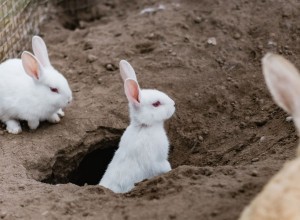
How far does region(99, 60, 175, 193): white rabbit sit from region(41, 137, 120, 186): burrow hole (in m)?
0.61

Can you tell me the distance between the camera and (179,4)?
8203mm

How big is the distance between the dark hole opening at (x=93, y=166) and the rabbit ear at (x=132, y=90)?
118 centimetres

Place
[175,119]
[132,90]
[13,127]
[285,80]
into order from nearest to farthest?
[285,80] < [132,90] < [13,127] < [175,119]

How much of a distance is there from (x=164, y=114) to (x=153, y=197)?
1.28m

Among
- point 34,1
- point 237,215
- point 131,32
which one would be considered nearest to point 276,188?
point 237,215

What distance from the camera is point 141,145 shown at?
584 centimetres

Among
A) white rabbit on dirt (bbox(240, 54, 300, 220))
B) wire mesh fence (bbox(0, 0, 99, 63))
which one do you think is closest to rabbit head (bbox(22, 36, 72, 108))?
wire mesh fence (bbox(0, 0, 99, 63))

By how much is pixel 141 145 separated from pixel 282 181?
2.52 meters

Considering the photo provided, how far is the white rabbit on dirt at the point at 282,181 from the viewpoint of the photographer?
3266 millimetres

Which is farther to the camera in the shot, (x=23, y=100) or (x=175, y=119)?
(x=175, y=119)

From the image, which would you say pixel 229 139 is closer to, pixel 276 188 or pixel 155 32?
pixel 155 32

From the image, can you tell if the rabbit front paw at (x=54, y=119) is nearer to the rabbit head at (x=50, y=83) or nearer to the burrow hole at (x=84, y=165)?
the rabbit head at (x=50, y=83)

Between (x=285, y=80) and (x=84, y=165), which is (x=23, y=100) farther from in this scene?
(x=285, y=80)

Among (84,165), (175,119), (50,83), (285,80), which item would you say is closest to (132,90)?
A: (50,83)
